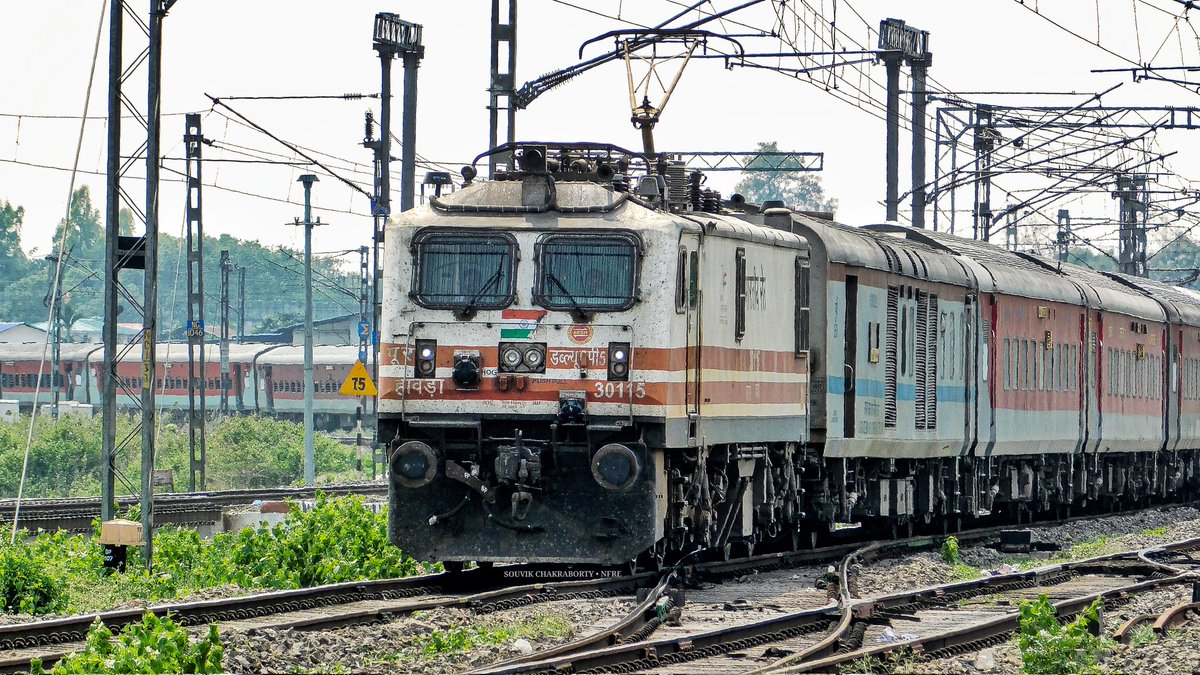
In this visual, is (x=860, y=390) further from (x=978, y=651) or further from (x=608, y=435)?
(x=978, y=651)

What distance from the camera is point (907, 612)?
1488cm

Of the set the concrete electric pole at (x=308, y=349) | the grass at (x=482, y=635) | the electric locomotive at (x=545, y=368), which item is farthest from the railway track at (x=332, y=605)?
the concrete electric pole at (x=308, y=349)

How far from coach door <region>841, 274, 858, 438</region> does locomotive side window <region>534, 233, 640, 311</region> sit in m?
5.26

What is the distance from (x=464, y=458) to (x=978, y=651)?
5067 mm

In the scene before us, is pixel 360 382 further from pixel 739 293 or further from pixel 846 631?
pixel 846 631

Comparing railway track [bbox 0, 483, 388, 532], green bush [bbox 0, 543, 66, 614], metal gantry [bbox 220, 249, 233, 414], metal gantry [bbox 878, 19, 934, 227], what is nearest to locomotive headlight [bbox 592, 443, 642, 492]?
green bush [bbox 0, 543, 66, 614]

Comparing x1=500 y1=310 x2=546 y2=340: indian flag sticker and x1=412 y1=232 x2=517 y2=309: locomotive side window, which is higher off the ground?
x1=412 y1=232 x2=517 y2=309: locomotive side window

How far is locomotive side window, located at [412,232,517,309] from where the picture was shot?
15906mm

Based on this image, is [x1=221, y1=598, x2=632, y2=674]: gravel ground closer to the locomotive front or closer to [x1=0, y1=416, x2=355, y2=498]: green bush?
the locomotive front

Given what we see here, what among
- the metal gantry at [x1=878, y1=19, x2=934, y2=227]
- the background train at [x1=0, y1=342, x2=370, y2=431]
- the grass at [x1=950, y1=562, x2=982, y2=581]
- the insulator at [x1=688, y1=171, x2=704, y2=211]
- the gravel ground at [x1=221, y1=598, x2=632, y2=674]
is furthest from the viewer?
the background train at [x1=0, y1=342, x2=370, y2=431]

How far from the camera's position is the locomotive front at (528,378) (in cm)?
1556

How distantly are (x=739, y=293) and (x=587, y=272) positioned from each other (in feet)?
6.33

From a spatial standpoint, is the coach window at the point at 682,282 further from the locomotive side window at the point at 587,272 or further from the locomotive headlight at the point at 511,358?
the locomotive headlight at the point at 511,358

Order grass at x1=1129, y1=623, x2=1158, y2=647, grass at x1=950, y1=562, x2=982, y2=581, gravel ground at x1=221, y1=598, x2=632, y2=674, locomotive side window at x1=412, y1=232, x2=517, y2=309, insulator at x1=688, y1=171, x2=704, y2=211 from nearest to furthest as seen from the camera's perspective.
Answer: gravel ground at x1=221, y1=598, x2=632, y2=674 → grass at x1=1129, y1=623, x2=1158, y2=647 → locomotive side window at x1=412, y1=232, x2=517, y2=309 → insulator at x1=688, y1=171, x2=704, y2=211 → grass at x1=950, y1=562, x2=982, y2=581
